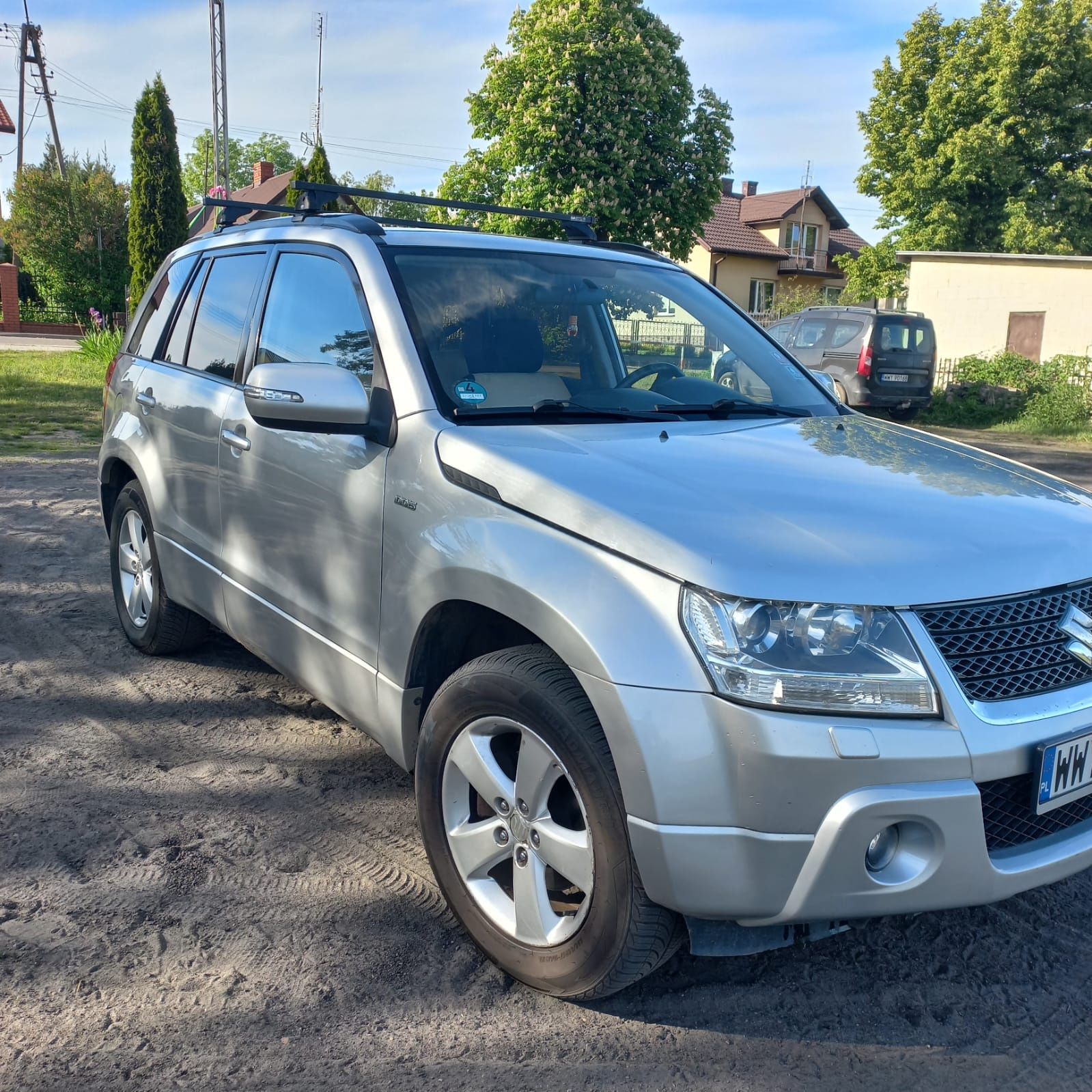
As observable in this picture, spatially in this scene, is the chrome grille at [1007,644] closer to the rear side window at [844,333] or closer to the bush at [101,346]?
the rear side window at [844,333]

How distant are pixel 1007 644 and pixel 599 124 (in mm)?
22377

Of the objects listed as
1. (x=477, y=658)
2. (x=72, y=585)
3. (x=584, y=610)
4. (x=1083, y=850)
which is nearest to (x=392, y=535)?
(x=477, y=658)

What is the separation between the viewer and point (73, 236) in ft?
117

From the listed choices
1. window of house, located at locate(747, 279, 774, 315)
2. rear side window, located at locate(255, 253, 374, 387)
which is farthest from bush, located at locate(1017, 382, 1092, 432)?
window of house, located at locate(747, 279, 774, 315)

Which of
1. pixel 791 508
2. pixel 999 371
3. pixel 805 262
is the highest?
pixel 805 262

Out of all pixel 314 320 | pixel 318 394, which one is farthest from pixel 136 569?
pixel 318 394

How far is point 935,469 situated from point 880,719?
1062 mm

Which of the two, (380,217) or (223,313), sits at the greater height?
(380,217)

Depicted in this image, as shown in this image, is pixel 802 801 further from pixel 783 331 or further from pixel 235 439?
pixel 783 331

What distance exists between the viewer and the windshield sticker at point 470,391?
3.01 meters

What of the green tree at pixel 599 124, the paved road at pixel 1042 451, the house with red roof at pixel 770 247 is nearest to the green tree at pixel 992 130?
the house with red roof at pixel 770 247

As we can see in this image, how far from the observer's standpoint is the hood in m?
2.15

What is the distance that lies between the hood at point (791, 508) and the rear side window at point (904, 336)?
50.8ft

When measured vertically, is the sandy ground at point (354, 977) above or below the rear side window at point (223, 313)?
below
